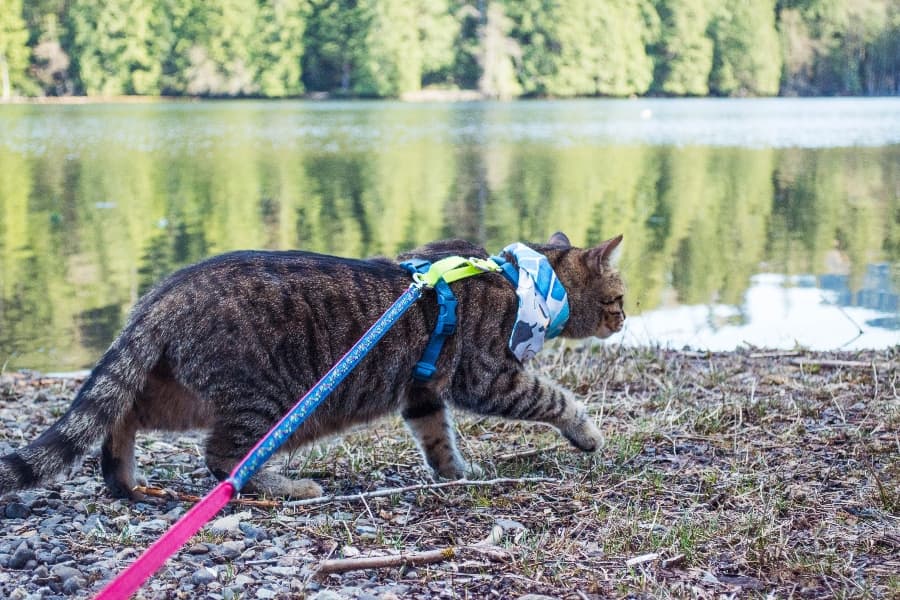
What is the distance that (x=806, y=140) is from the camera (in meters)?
29.0

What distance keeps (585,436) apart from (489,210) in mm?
12101

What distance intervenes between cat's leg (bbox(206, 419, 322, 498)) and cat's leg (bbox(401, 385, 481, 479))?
543mm

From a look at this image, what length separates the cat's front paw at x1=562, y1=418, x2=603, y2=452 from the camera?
4195 millimetres

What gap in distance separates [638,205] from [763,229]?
289 centimetres

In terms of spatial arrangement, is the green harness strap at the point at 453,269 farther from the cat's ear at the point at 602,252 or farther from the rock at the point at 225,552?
the rock at the point at 225,552

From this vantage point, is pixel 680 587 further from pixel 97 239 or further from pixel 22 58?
pixel 22 58

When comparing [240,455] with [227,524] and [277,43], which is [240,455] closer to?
[227,524]

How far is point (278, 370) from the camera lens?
145 inches

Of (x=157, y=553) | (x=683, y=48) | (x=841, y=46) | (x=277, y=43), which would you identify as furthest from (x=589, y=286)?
(x=683, y=48)

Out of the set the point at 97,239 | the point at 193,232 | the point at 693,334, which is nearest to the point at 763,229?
the point at 693,334

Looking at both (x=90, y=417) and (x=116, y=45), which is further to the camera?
(x=116, y=45)

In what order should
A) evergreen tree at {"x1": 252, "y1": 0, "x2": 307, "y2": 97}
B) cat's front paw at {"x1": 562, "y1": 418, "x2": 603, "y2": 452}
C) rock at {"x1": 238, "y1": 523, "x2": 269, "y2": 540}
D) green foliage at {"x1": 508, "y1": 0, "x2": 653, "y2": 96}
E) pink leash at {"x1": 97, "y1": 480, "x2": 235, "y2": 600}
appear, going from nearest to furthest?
1. pink leash at {"x1": 97, "y1": 480, "x2": 235, "y2": 600}
2. rock at {"x1": 238, "y1": 523, "x2": 269, "y2": 540}
3. cat's front paw at {"x1": 562, "y1": 418, "x2": 603, "y2": 452}
4. evergreen tree at {"x1": 252, "y1": 0, "x2": 307, "y2": 97}
5. green foliage at {"x1": 508, "y1": 0, "x2": 653, "y2": 96}

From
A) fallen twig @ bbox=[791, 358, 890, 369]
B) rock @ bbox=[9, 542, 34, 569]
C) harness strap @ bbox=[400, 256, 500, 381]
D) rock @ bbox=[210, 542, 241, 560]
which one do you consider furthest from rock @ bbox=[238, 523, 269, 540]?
fallen twig @ bbox=[791, 358, 890, 369]

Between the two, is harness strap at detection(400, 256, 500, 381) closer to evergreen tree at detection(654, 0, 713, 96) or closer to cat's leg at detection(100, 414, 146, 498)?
cat's leg at detection(100, 414, 146, 498)
